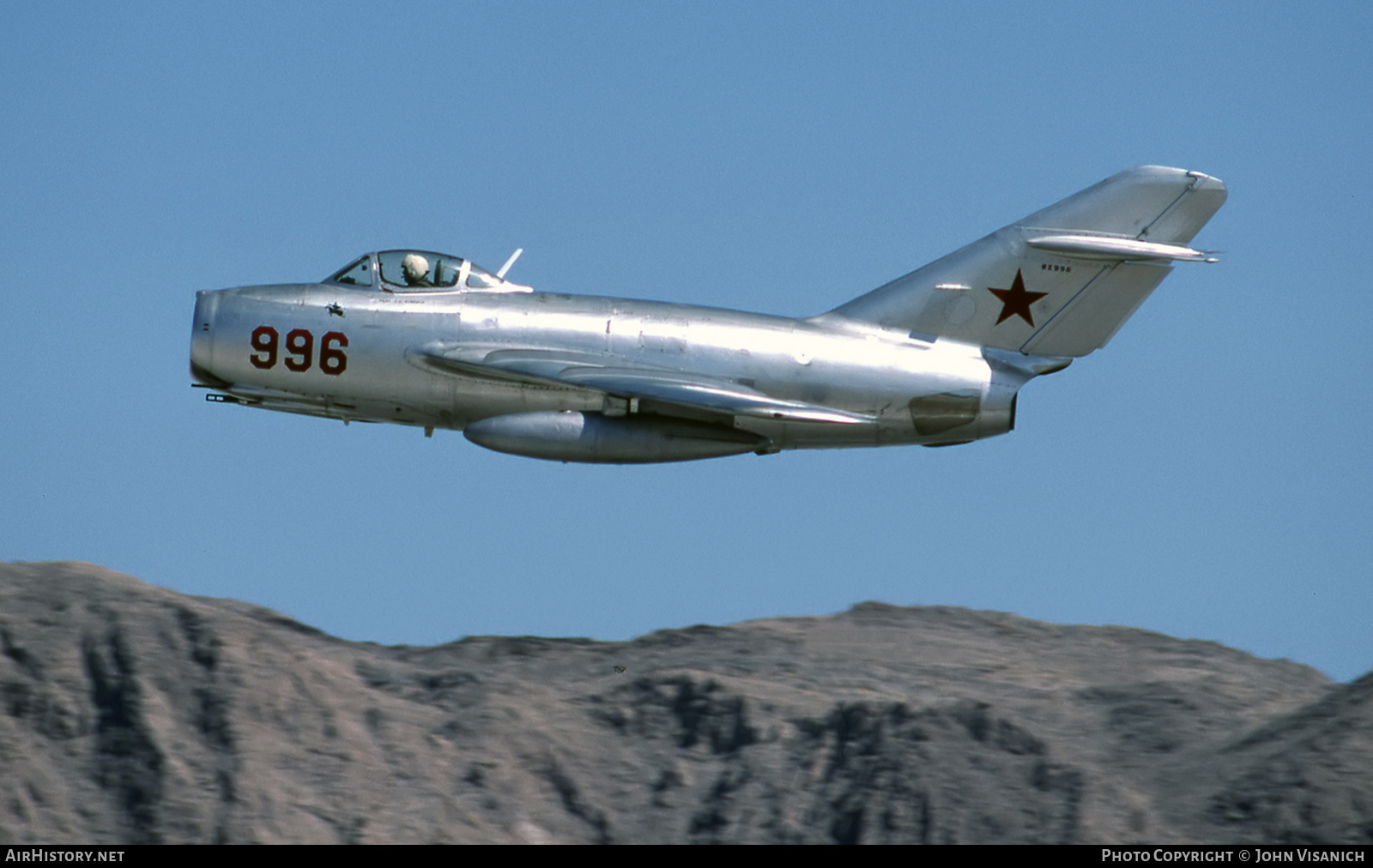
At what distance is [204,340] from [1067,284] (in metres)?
12.0

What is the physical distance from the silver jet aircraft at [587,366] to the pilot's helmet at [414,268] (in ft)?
0.05

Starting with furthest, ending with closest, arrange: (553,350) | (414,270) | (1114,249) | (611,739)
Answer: (611,739), (1114,249), (414,270), (553,350)

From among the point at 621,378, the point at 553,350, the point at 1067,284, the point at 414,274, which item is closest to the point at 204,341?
the point at 414,274

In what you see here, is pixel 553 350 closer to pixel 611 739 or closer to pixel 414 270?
pixel 414 270

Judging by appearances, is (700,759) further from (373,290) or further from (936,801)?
(373,290)

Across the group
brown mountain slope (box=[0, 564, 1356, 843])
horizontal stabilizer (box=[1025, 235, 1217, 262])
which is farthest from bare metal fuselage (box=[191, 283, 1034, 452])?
brown mountain slope (box=[0, 564, 1356, 843])

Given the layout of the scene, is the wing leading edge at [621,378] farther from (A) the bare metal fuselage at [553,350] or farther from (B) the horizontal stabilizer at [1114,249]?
(B) the horizontal stabilizer at [1114,249]

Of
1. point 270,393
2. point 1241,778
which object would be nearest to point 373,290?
point 270,393

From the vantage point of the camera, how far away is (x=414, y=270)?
28078 mm

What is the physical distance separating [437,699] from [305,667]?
2111 mm

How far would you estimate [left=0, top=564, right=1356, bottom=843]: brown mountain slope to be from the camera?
2909cm

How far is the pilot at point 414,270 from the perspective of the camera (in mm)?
28062

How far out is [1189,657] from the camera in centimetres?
3422

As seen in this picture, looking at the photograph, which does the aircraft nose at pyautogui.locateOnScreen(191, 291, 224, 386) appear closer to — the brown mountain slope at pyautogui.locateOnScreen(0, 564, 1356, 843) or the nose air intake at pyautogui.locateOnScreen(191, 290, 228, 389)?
the nose air intake at pyautogui.locateOnScreen(191, 290, 228, 389)
